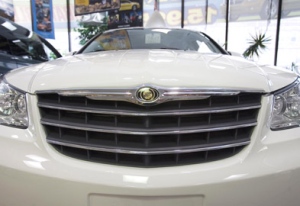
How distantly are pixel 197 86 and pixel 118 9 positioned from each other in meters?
8.76

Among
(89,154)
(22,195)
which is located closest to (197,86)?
(89,154)

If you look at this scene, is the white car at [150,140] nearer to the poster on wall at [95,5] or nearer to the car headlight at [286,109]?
the car headlight at [286,109]

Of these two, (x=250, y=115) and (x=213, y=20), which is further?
(x=213, y=20)

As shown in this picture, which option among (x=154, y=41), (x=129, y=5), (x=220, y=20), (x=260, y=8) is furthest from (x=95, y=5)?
(x=154, y=41)

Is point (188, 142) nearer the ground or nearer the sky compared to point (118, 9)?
nearer the ground

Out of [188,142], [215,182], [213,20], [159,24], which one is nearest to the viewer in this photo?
[215,182]

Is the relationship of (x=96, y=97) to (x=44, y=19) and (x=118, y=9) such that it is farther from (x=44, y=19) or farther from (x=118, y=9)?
(x=44, y=19)

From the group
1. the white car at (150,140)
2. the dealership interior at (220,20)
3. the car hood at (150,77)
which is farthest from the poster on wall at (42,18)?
the white car at (150,140)

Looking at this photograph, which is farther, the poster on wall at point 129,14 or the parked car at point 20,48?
the poster on wall at point 129,14

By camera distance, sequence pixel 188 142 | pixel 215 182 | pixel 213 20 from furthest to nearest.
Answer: pixel 213 20
pixel 188 142
pixel 215 182

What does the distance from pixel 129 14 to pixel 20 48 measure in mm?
6108

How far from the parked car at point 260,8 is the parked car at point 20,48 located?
6.41m

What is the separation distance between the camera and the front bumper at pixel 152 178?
942 millimetres

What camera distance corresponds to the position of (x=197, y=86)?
102 centimetres
